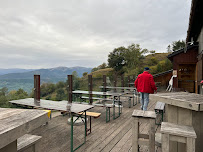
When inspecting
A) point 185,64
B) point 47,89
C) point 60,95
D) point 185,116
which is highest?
point 185,64

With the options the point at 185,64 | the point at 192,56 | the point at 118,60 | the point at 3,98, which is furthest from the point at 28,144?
the point at 118,60

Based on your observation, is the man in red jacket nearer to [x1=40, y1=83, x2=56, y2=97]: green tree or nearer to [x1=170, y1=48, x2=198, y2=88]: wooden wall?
[x1=170, y1=48, x2=198, y2=88]: wooden wall

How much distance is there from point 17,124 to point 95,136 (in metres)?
2.90

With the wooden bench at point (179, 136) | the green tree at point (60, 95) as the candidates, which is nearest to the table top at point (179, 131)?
the wooden bench at point (179, 136)

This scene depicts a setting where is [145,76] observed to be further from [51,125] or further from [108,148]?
[51,125]

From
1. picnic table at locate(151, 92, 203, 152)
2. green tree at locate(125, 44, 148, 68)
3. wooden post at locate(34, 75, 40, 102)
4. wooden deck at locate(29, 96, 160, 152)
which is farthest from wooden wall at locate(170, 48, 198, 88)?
green tree at locate(125, 44, 148, 68)

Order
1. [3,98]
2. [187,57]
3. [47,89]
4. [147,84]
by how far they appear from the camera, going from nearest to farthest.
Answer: [147,84] → [3,98] → [187,57] → [47,89]

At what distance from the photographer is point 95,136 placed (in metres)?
3.52

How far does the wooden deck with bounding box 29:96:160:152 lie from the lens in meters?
2.95

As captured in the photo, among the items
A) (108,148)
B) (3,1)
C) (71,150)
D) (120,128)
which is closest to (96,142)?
(108,148)

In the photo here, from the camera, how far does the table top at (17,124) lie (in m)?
0.79

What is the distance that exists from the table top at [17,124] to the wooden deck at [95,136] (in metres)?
2.13

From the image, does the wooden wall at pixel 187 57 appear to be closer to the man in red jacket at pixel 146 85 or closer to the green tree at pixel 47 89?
the man in red jacket at pixel 146 85

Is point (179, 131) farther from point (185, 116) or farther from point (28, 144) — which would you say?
point (28, 144)
